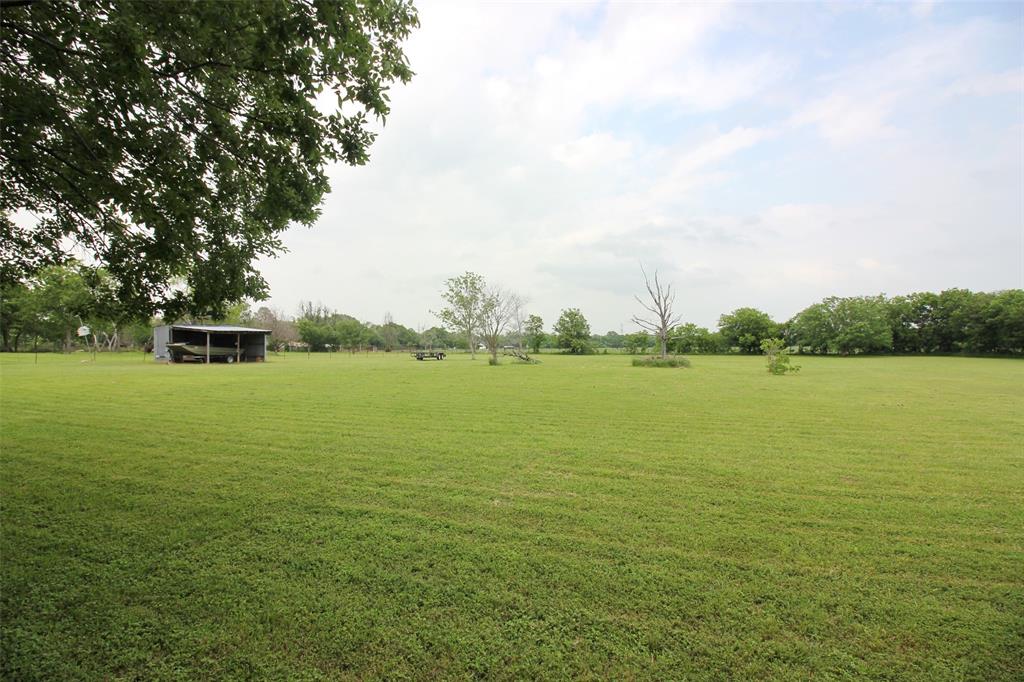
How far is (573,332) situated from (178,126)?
61292 mm

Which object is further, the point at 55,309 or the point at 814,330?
the point at 814,330

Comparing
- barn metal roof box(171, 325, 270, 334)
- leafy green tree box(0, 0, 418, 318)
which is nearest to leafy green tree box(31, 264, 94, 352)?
barn metal roof box(171, 325, 270, 334)

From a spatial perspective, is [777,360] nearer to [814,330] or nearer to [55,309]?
[814,330]

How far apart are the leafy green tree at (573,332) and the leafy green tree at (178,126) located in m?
58.7

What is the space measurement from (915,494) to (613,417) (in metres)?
5.03

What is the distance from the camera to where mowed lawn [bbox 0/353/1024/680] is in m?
2.30

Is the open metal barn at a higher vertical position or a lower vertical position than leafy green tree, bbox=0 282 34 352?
lower

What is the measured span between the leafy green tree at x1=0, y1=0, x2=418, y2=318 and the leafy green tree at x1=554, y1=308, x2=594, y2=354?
58.7m

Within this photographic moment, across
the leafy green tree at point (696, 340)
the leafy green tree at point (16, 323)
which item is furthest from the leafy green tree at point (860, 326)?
the leafy green tree at point (16, 323)

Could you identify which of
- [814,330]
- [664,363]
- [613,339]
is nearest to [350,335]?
[613,339]

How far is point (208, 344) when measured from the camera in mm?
32000

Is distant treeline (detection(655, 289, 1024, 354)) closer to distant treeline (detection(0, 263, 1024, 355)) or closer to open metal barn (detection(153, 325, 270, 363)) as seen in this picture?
distant treeline (detection(0, 263, 1024, 355))

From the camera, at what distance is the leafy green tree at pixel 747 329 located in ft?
173

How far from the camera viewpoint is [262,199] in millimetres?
5172
